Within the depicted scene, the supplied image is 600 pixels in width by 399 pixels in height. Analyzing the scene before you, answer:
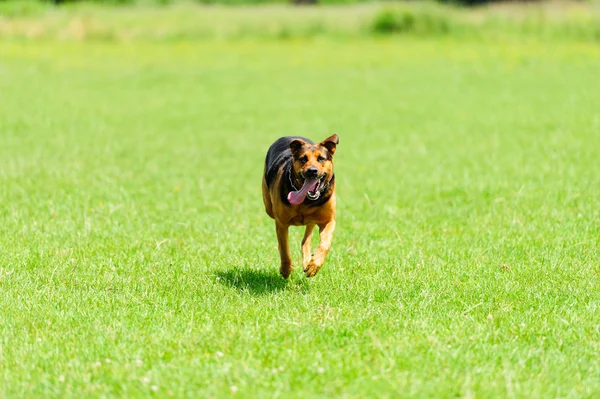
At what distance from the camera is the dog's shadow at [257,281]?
6987 millimetres

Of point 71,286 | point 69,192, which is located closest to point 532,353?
point 71,286

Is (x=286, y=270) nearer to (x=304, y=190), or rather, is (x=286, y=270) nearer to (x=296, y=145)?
(x=304, y=190)

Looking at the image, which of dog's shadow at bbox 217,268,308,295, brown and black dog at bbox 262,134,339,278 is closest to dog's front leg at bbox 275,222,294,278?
brown and black dog at bbox 262,134,339,278

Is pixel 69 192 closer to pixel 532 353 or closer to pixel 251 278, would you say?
pixel 251 278

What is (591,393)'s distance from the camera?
489cm

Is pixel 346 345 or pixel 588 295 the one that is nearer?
pixel 346 345

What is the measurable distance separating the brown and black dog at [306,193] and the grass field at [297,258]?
0.36 m

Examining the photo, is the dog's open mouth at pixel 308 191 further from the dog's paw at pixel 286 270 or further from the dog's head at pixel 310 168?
the dog's paw at pixel 286 270

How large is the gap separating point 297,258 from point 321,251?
1.39 metres

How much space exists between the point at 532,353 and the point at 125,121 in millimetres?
15732

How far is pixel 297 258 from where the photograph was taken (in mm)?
8148

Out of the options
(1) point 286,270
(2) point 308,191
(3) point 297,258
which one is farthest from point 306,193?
(3) point 297,258

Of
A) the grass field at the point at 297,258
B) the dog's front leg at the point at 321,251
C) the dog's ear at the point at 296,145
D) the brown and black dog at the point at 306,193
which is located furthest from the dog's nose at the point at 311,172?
the grass field at the point at 297,258

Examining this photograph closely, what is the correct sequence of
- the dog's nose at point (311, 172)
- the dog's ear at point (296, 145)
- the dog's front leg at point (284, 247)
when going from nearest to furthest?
the dog's nose at point (311, 172), the dog's ear at point (296, 145), the dog's front leg at point (284, 247)
